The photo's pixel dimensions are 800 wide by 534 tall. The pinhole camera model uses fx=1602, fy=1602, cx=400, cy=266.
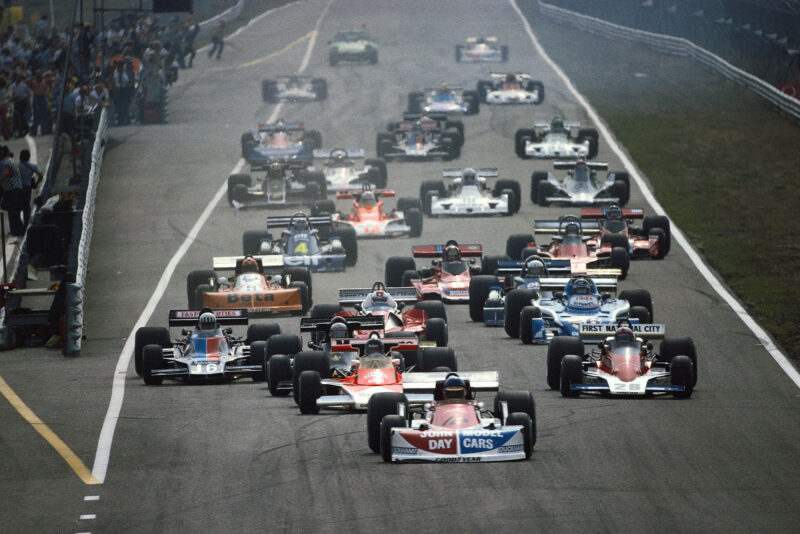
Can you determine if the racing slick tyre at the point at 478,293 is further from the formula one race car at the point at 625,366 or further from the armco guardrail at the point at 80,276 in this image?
the armco guardrail at the point at 80,276

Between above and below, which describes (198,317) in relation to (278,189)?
above

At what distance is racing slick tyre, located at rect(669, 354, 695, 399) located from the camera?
84.3 ft

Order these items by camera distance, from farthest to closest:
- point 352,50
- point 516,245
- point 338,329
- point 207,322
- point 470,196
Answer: point 352,50 < point 470,196 < point 516,245 < point 207,322 < point 338,329

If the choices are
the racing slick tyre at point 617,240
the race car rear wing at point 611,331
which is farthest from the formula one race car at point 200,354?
the racing slick tyre at point 617,240

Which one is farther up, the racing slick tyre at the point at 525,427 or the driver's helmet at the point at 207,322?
the racing slick tyre at the point at 525,427

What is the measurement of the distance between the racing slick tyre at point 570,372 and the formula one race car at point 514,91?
134ft

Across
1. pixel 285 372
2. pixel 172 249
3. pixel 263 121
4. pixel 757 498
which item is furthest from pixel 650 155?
pixel 757 498

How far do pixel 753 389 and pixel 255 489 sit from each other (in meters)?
10.2

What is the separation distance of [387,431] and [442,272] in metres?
14.5

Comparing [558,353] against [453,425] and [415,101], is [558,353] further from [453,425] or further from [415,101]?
[415,101]

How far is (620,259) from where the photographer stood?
123 feet

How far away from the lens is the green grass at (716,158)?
3947 cm

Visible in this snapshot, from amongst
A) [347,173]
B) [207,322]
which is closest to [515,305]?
[207,322]

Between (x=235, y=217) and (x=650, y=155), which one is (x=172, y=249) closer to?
(x=235, y=217)
